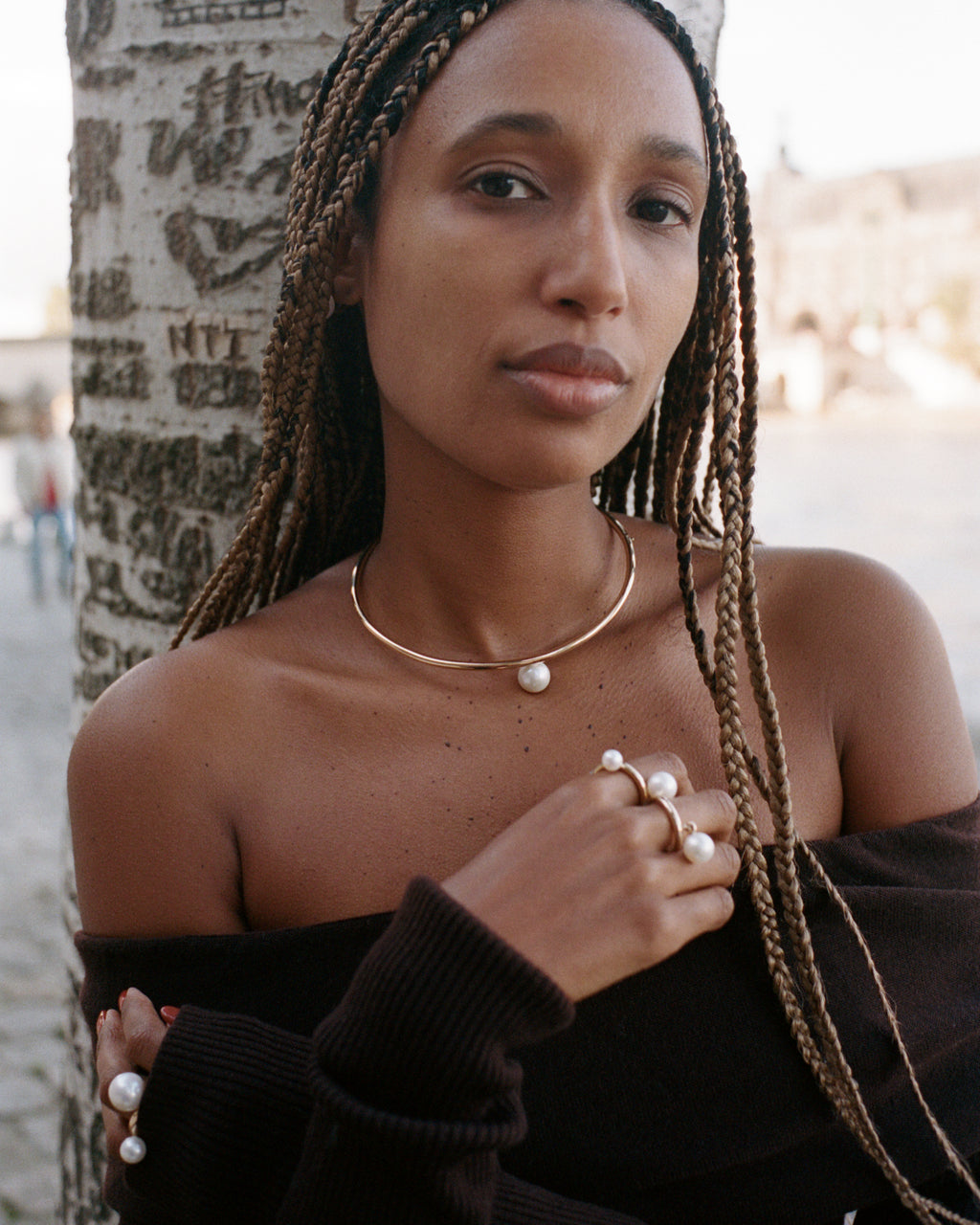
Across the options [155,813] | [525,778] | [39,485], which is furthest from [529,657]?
[39,485]

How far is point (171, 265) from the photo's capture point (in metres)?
2.18

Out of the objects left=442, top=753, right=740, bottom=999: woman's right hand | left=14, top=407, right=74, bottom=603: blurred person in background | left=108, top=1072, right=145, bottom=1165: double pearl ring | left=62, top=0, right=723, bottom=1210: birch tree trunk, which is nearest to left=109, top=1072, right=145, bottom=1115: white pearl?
left=108, top=1072, right=145, bottom=1165: double pearl ring

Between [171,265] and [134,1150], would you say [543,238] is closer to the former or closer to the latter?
[171,265]

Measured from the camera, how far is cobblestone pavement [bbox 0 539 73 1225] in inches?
151

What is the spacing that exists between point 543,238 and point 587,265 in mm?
73

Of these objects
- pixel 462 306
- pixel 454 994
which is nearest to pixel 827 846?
pixel 454 994

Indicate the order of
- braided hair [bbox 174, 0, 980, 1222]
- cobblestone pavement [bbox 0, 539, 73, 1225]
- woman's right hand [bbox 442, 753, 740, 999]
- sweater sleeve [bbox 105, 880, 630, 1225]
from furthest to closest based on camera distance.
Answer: cobblestone pavement [bbox 0, 539, 73, 1225] → braided hair [bbox 174, 0, 980, 1222] → woman's right hand [bbox 442, 753, 740, 999] → sweater sleeve [bbox 105, 880, 630, 1225]

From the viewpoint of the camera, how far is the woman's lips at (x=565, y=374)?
5.11 feet

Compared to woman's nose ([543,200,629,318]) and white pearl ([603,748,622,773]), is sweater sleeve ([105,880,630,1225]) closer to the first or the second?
white pearl ([603,748,622,773])

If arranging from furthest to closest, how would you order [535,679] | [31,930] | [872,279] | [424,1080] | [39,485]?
[872,279] → [39,485] → [31,930] → [535,679] → [424,1080]

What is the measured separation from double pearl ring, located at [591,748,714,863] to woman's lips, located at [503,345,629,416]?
1.51ft

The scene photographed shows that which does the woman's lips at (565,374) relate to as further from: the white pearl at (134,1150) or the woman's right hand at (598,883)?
the white pearl at (134,1150)

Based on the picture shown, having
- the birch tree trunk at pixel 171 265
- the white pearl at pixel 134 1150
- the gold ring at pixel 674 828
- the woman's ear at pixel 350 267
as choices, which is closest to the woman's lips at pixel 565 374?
the woman's ear at pixel 350 267

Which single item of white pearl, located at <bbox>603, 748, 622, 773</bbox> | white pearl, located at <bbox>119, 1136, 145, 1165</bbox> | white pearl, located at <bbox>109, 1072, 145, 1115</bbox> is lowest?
white pearl, located at <bbox>119, 1136, 145, 1165</bbox>
